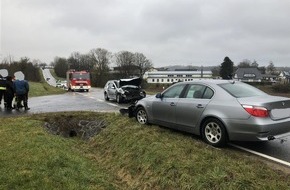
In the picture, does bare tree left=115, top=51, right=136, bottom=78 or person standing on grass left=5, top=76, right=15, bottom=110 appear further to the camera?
bare tree left=115, top=51, right=136, bottom=78

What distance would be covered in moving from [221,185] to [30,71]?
88.3 meters

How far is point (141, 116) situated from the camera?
10414 millimetres

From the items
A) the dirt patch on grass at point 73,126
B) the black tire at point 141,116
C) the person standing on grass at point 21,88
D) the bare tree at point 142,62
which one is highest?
the bare tree at point 142,62

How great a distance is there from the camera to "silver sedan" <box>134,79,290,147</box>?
23.0 feet

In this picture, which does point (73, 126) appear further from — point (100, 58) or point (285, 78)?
point (100, 58)

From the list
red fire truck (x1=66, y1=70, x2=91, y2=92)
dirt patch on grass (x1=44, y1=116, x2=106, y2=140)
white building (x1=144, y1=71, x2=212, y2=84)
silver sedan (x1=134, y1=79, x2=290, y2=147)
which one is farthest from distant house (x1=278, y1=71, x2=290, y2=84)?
silver sedan (x1=134, y1=79, x2=290, y2=147)

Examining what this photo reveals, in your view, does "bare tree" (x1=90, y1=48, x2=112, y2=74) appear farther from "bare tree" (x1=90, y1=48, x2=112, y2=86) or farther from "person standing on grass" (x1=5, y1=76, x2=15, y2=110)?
"person standing on grass" (x1=5, y1=76, x2=15, y2=110)

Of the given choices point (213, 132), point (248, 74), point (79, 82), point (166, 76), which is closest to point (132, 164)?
point (213, 132)

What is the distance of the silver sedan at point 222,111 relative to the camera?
23.0ft

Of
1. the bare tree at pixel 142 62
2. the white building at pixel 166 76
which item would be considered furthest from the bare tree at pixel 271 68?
the bare tree at pixel 142 62

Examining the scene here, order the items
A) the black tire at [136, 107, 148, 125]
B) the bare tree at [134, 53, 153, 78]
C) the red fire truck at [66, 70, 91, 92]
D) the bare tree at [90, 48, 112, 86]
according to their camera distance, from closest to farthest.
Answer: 1. the black tire at [136, 107, 148, 125]
2. the red fire truck at [66, 70, 91, 92]
3. the bare tree at [90, 48, 112, 86]
4. the bare tree at [134, 53, 153, 78]

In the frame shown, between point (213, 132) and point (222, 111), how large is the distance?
59cm

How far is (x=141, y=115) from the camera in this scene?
1041cm

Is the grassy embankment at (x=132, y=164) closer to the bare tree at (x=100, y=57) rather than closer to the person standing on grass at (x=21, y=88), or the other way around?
the person standing on grass at (x=21, y=88)
